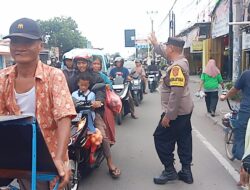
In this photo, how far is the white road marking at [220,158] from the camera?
199 inches

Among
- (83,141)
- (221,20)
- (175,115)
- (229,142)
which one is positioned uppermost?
(221,20)

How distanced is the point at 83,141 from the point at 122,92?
498cm

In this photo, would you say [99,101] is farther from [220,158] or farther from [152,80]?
[152,80]

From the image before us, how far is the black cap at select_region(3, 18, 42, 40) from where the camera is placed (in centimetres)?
212

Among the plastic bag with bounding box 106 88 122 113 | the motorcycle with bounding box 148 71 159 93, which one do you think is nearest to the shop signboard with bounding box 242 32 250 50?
the motorcycle with bounding box 148 71 159 93

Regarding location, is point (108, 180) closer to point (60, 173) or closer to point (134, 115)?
point (60, 173)

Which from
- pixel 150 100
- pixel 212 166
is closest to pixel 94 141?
pixel 212 166

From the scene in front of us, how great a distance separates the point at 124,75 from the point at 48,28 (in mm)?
46043

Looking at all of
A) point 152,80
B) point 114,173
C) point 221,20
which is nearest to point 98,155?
point 114,173

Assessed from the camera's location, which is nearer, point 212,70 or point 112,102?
point 112,102

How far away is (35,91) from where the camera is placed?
223cm

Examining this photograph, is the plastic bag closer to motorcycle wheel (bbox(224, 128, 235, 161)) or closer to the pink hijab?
motorcycle wheel (bbox(224, 128, 235, 161))

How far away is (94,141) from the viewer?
4.59 m

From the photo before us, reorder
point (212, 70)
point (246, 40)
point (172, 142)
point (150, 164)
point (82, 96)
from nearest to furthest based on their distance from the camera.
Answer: point (172, 142)
point (82, 96)
point (150, 164)
point (212, 70)
point (246, 40)
